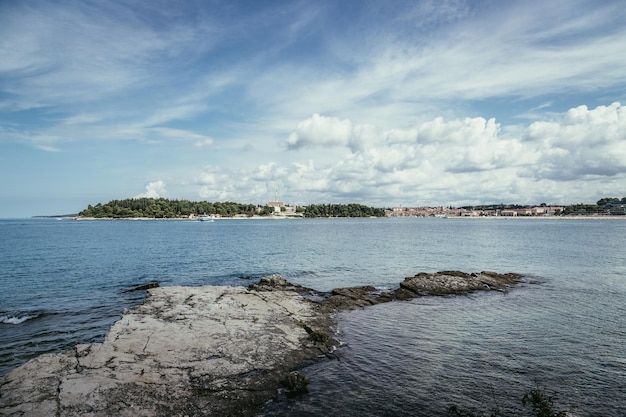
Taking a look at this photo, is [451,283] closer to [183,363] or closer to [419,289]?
Answer: [419,289]

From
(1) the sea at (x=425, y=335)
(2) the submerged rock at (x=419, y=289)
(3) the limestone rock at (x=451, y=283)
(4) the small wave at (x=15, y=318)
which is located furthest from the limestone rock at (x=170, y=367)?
(3) the limestone rock at (x=451, y=283)

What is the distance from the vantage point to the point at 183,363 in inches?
611

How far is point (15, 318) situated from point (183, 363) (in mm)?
17902

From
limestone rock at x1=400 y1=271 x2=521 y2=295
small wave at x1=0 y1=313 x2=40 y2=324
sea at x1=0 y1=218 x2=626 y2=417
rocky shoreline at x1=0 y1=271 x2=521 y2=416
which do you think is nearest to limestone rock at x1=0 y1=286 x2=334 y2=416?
rocky shoreline at x1=0 y1=271 x2=521 y2=416

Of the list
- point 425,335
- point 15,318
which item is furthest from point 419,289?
point 15,318

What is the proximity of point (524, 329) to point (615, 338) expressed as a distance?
4638 millimetres

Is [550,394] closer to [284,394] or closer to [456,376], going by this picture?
[456,376]

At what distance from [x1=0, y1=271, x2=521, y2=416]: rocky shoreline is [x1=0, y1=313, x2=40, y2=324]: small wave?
786cm

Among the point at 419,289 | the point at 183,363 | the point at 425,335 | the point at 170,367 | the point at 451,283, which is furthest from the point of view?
the point at 451,283

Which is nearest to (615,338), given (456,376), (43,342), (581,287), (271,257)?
(456,376)

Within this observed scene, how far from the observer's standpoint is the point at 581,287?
35812 mm

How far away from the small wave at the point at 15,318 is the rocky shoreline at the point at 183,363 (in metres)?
7.86

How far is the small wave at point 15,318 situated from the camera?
24.4 meters

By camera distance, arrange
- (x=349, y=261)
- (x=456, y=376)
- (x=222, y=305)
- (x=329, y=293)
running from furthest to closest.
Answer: (x=349, y=261) → (x=329, y=293) → (x=222, y=305) → (x=456, y=376)
